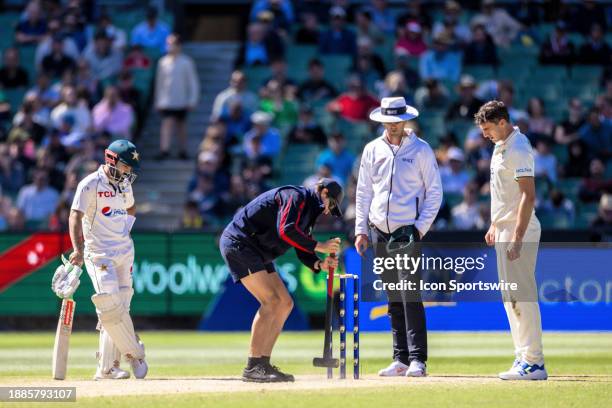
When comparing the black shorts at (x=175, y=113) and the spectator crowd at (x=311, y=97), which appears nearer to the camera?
the spectator crowd at (x=311, y=97)

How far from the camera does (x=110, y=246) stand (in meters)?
12.7

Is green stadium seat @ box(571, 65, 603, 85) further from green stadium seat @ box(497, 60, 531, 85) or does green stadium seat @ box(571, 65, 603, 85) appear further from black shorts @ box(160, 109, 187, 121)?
black shorts @ box(160, 109, 187, 121)

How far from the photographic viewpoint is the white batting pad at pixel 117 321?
12.4 meters

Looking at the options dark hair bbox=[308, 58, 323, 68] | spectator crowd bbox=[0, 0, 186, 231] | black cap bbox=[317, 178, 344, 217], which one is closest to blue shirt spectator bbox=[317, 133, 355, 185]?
dark hair bbox=[308, 58, 323, 68]

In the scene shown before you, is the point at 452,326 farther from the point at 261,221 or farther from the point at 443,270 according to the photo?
the point at 261,221

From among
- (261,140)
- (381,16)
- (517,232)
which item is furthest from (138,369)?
(381,16)

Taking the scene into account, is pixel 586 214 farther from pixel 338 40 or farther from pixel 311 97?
pixel 338 40

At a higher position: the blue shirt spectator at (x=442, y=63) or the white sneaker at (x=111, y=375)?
the blue shirt spectator at (x=442, y=63)

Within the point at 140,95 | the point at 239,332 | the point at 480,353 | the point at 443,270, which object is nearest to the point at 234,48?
the point at 140,95

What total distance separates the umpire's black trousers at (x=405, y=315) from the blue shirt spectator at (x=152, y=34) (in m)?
14.6

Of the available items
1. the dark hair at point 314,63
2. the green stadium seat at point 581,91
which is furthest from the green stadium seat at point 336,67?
the green stadium seat at point 581,91

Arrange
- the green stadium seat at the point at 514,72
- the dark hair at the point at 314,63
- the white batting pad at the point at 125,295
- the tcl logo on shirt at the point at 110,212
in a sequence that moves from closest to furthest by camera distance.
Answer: the white batting pad at the point at 125,295
the tcl logo on shirt at the point at 110,212
the dark hair at the point at 314,63
the green stadium seat at the point at 514,72

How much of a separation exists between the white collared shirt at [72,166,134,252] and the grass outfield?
4.32ft

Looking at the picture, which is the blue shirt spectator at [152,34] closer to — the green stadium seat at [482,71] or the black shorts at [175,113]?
the black shorts at [175,113]
